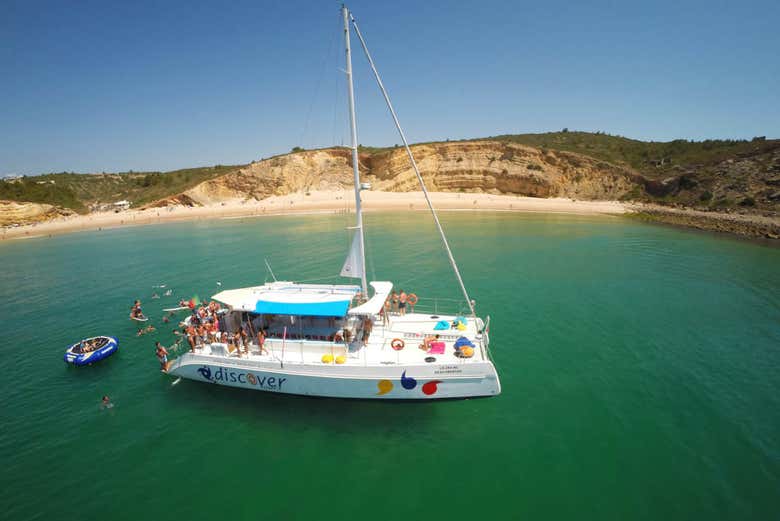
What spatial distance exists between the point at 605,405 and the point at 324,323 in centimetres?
911

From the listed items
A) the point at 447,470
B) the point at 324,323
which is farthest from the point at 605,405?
the point at 324,323

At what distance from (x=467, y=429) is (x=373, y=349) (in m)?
3.48

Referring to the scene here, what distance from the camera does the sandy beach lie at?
1935 inches

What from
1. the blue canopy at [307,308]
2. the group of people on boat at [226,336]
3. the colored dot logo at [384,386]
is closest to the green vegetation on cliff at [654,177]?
the colored dot logo at [384,386]

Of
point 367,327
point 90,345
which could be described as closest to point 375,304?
point 367,327

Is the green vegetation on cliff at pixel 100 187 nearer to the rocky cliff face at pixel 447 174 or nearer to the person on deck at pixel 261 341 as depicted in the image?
the rocky cliff face at pixel 447 174

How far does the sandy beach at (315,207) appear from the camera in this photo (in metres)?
49.2

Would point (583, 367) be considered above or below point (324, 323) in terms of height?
below

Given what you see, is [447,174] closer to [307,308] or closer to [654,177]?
[654,177]

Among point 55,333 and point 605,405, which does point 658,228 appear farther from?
point 55,333

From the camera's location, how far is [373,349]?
403 inches

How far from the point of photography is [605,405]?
391 inches

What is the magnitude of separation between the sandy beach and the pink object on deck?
4298 cm

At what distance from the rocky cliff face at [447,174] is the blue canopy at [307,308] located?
49978mm
